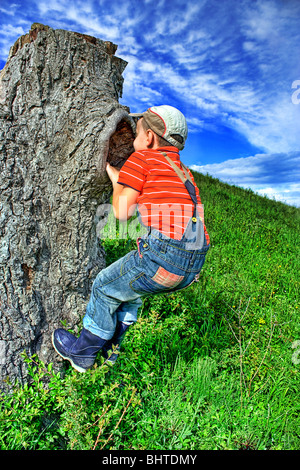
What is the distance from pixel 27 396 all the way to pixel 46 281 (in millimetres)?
858

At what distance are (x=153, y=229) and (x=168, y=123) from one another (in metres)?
0.79

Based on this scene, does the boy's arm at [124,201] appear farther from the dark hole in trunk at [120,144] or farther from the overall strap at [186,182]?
the dark hole in trunk at [120,144]

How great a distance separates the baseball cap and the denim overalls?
188 millimetres

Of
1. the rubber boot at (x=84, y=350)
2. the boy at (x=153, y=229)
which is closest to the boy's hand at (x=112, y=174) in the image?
the boy at (x=153, y=229)

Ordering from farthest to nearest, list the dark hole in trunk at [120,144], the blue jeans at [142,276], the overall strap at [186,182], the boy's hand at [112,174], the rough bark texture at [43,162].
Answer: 1. the dark hole in trunk at [120,144]
2. the rough bark texture at [43,162]
3. the boy's hand at [112,174]
4. the overall strap at [186,182]
5. the blue jeans at [142,276]

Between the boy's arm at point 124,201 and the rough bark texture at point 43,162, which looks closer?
the boy's arm at point 124,201

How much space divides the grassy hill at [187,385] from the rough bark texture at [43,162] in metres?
0.47

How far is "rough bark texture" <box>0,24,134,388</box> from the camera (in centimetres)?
255

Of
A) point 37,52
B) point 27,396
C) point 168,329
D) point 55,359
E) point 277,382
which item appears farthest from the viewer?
point 168,329

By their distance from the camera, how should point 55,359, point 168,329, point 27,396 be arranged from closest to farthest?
point 27,396 → point 55,359 → point 168,329

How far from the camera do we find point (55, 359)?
2.78 meters

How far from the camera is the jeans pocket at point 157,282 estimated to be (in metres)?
2.18
